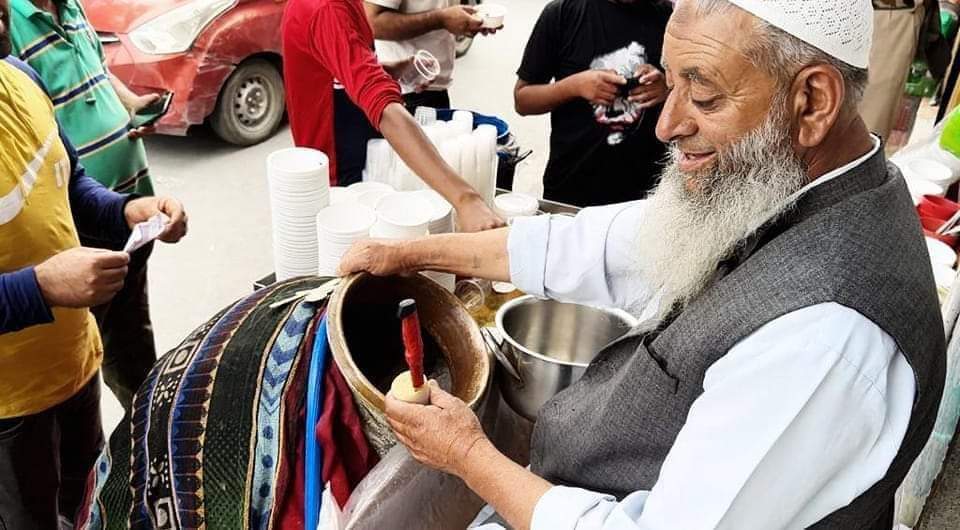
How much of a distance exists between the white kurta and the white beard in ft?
0.69

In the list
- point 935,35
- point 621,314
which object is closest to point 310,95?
point 621,314

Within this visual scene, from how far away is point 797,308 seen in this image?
999mm

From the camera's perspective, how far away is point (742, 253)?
3.87 ft

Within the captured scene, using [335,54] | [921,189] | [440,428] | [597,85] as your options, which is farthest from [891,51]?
[440,428]

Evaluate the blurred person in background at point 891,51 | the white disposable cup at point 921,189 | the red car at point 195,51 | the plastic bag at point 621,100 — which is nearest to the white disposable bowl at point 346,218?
the plastic bag at point 621,100

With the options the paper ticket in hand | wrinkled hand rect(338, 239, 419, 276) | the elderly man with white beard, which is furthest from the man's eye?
the paper ticket in hand

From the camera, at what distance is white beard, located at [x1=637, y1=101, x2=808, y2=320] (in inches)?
44.3

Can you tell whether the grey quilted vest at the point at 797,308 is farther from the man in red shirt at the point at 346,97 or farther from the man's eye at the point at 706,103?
the man in red shirt at the point at 346,97

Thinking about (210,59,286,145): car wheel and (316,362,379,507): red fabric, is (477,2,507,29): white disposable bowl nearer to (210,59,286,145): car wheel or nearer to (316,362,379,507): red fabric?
(316,362,379,507): red fabric

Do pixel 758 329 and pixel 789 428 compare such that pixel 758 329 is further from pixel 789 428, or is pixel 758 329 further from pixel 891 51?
pixel 891 51

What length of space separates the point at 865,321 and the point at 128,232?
1.86 metres

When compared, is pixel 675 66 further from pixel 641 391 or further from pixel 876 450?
pixel 876 450

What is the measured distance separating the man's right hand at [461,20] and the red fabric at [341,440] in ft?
5.76

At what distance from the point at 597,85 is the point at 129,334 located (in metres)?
1.82
